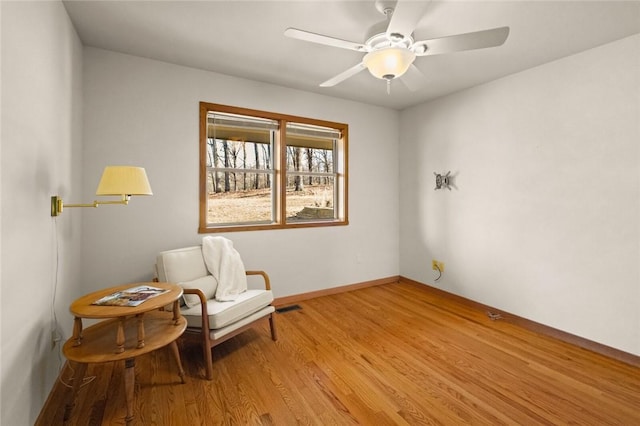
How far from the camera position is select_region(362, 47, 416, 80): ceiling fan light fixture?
198 centimetres

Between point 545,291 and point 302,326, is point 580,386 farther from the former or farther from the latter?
point 302,326

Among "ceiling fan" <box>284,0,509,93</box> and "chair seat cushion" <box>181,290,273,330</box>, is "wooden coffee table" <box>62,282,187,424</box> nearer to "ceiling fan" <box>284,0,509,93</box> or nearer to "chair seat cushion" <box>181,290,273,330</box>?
"chair seat cushion" <box>181,290,273,330</box>

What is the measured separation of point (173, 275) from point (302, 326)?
4.46 feet

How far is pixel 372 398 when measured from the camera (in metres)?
1.95

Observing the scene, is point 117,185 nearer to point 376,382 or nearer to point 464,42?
point 376,382

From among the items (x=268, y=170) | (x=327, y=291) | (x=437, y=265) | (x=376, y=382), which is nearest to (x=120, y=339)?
(x=376, y=382)

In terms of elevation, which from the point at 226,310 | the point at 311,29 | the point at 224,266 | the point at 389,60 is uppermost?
the point at 311,29

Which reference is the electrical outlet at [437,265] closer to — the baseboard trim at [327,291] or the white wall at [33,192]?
the baseboard trim at [327,291]

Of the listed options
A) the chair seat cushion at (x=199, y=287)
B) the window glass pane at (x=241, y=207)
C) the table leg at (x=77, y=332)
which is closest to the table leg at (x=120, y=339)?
the table leg at (x=77, y=332)

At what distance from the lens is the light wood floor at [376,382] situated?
5.90 feet

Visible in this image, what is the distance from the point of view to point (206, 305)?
2.20 m

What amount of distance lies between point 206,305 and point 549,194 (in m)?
3.32

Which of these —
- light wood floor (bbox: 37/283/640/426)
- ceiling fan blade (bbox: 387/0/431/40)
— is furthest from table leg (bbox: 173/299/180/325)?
ceiling fan blade (bbox: 387/0/431/40)

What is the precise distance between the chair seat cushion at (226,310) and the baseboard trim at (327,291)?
997mm
